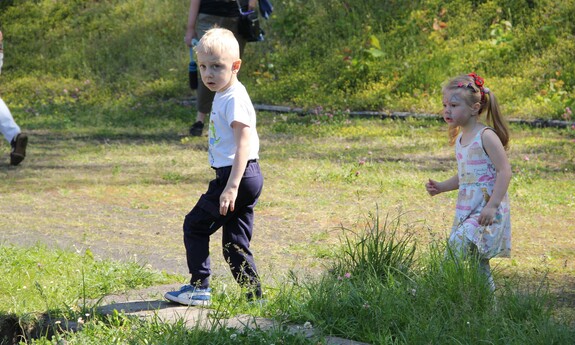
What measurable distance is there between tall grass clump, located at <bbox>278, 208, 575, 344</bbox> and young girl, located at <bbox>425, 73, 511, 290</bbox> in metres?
0.20

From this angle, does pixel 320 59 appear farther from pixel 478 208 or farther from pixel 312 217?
pixel 478 208

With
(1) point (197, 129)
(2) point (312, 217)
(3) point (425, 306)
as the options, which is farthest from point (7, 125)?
(3) point (425, 306)

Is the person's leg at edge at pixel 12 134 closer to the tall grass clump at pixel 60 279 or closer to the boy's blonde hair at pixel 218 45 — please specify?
the tall grass clump at pixel 60 279

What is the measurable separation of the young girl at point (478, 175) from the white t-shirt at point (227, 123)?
1.12m

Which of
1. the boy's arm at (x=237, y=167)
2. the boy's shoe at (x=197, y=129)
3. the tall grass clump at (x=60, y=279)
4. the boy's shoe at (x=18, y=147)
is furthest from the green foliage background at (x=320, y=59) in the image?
the boy's arm at (x=237, y=167)

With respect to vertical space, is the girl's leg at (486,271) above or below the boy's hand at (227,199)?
below

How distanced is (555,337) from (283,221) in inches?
147

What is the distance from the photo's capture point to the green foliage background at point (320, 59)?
41.8 ft

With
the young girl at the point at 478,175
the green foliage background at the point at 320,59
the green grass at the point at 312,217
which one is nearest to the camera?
the green grass at the point at 312,217

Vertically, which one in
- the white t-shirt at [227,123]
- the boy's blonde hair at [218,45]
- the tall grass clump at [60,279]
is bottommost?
the tall grass clump at [60,279]

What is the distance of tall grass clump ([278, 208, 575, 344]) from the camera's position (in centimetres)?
423

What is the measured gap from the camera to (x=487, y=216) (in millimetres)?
5039

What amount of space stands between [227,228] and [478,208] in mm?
1345

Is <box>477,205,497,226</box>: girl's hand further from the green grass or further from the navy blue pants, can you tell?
the navy blue pants
